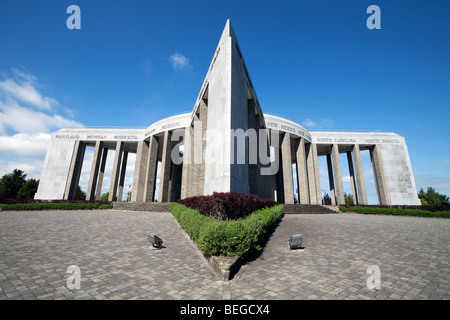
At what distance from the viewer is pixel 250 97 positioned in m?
19.5

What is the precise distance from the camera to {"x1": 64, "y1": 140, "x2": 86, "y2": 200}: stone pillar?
29.5 metres

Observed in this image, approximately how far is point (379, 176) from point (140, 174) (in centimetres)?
3677

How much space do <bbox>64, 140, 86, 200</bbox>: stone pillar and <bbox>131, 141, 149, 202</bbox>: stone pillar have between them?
9.80m

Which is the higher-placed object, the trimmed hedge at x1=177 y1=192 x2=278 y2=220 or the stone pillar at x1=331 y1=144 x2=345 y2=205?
the stone pillar at x1=331 y1=144 x2=345 y2=205

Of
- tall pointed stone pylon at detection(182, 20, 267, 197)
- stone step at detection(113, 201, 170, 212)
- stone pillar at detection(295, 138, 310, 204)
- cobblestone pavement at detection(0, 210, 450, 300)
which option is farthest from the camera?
stone pillar at detection(295, 138, 310, 204)

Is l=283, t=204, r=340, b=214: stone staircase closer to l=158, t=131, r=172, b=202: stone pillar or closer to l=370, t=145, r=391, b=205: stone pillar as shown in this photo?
l=158, t=131, r=172, b=202: stone pillar

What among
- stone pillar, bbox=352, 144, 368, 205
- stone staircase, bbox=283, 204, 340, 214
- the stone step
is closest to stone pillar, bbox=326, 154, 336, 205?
stone pillar, bbox=352, 144, 368, 205

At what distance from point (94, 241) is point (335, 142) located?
110 ft

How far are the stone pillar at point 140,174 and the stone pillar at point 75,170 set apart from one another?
9.80 metres

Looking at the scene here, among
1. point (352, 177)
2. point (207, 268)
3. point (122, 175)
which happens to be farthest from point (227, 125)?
point (352, 177)

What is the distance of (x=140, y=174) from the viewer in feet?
94.4

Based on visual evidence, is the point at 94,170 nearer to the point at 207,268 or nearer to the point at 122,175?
the point at 122,175

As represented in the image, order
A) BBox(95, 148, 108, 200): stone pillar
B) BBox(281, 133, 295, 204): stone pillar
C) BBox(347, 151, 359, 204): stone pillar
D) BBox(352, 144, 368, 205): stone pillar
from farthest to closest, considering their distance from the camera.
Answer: BBox(347, 151, 359, 204): stone pillar
BBox(95, 148, 108, 200): stone pillar
BBox(352, 144, 368, 205): stone pillar
BBox(281, 133, 295, 204): stone pillar
